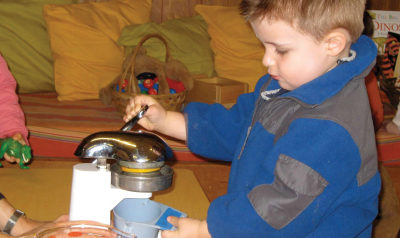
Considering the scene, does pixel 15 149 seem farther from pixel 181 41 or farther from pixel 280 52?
pixel 181 41

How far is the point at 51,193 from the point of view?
0.97 m

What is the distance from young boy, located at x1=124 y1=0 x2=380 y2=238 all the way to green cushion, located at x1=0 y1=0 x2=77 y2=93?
4.85 feet

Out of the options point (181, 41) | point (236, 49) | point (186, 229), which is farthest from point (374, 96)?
point (186, 229)

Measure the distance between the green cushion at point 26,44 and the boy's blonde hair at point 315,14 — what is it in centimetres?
169

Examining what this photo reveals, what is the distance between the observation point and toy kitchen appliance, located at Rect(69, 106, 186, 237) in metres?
0.65

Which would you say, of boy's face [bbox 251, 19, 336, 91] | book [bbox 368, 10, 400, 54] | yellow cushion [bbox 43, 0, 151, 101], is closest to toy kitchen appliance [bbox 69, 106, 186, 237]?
boy's face [bbox 251, 19, 336, 91]

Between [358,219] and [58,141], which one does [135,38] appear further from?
[358,219]

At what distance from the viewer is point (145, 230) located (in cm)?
71

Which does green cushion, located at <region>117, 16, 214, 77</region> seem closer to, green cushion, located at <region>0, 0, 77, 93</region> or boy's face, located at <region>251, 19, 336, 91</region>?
green cushion, located at <region>0, 0, 77, 93</region>

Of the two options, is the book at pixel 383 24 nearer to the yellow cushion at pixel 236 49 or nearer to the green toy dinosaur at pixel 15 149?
the yellow cushion at pixel 236 49

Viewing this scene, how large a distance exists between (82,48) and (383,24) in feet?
5.92

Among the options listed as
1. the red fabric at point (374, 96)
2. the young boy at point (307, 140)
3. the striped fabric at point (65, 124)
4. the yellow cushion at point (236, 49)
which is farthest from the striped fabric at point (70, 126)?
the young boy at point (307, 140)

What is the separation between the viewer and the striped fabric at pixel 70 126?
1.73 m

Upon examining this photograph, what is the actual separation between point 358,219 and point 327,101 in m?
Result: 0.23
